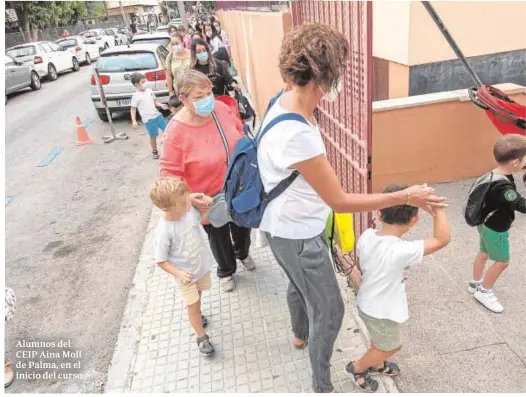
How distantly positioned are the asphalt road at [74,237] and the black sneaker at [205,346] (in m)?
0.69

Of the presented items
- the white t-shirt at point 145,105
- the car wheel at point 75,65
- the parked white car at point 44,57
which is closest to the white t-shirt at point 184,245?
the white t-shirt at point 145,105

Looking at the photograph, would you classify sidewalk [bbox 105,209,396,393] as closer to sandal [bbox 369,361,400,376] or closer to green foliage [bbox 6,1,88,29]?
sandal [bbox 369,361,400,376]

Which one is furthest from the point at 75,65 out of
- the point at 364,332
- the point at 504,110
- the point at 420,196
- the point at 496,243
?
the point at 420,196

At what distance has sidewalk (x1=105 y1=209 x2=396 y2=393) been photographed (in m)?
2.67

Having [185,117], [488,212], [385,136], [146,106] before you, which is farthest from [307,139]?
[146,106]

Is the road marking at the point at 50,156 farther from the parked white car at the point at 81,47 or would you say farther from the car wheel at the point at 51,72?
the parked white car at the point at 81,47

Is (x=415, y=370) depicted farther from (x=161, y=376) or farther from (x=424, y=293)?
(x=161, y=376)

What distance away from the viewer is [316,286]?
2088 mm

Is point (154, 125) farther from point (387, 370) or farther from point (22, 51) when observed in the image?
point (22, 51)

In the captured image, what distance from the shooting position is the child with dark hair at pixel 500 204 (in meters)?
2.66

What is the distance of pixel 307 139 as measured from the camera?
1724mm

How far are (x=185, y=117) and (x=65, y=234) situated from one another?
120 inches

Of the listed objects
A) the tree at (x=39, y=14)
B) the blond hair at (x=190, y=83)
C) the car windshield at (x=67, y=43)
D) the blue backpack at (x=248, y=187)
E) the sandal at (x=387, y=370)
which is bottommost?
the sandal at (x=387, y=370)

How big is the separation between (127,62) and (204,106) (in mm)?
7298
